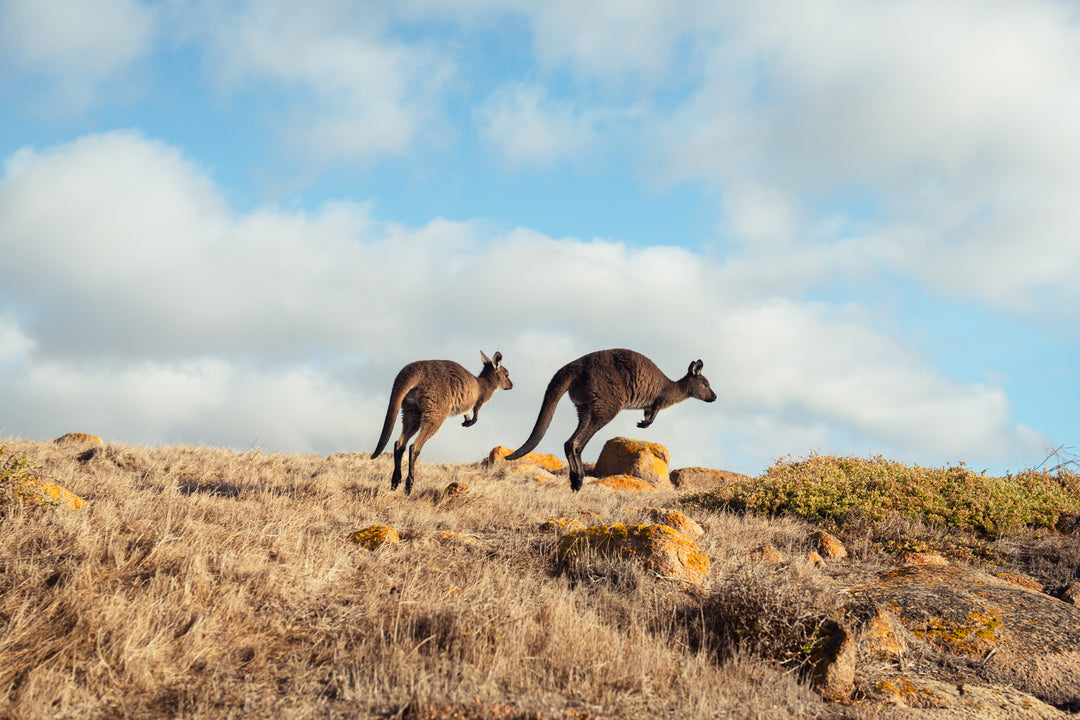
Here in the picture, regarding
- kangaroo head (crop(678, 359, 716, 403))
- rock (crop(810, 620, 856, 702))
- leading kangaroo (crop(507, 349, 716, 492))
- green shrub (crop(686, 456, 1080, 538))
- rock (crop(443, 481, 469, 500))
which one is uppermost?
kangaroo head (crop(678, 359, 716, 403))

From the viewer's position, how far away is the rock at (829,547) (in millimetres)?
8531

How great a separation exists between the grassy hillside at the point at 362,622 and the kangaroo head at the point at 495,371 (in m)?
6.45

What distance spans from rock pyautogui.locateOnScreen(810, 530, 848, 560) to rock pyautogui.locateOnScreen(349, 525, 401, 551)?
5246 millimetres

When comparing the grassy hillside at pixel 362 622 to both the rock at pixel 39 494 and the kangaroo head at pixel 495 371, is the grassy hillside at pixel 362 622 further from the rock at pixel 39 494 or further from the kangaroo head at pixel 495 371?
the kangaroo head at pixel 495 371

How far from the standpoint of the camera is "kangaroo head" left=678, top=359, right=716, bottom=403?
1620 centimetres

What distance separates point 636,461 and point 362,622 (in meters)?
13.9

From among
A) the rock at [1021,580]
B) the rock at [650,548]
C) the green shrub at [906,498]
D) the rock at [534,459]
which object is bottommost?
the rock at [1021,580]

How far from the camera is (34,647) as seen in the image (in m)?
4.21

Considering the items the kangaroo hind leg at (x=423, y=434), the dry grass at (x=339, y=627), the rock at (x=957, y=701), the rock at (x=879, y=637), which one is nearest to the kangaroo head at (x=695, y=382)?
the kangaroo hind leg at (x=423, y=434)

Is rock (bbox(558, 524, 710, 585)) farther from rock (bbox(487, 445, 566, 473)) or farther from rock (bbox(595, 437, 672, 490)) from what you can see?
rock (bbox(487, 445, 566, 473))

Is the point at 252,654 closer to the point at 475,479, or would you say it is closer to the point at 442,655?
the point at 442,655

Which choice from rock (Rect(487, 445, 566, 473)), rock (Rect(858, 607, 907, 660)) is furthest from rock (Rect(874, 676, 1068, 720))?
rock (Rect(487, 445, 566, 473))

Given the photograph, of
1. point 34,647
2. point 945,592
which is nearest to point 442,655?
point 34,647

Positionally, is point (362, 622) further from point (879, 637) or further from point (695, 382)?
point (695, 382)
